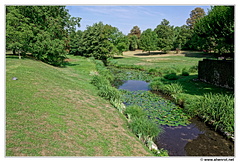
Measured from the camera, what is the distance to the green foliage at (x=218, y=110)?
30.3 feet

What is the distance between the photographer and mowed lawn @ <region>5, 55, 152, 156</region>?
5.78 meters

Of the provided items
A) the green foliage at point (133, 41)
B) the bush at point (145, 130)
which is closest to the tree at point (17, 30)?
the bush at point (145, 130)

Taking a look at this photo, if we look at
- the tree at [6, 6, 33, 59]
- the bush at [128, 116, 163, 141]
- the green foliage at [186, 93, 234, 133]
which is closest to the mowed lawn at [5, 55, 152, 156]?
the bush at [128, 116, 163, 141]

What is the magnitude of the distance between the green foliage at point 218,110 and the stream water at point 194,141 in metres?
0.53

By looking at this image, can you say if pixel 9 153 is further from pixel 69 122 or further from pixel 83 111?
pixel 83 111

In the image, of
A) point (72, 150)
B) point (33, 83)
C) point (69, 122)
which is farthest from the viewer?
point (33, 83)

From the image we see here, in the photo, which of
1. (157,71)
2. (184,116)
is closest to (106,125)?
(184,116)

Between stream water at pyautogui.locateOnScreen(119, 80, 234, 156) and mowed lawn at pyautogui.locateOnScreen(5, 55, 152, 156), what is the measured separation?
6.45ft

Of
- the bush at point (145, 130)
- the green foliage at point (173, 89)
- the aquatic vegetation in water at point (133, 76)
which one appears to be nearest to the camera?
the bush at point (145, 130)

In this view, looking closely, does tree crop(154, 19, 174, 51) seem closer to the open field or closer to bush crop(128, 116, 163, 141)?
the open field

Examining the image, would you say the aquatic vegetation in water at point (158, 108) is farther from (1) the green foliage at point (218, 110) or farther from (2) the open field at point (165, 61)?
(2) the open field at point (165, 61)

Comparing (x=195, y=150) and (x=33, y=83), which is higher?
(x=33, y=83)

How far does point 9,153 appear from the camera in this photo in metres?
5.15
